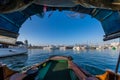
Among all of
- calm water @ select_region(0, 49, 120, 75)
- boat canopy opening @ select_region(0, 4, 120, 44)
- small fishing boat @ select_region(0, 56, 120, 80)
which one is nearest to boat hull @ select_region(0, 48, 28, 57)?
calm water @ select_region(0, 49, 120, 75)

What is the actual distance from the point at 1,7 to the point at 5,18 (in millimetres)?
3193

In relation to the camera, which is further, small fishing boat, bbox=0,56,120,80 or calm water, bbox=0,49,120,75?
calm water, bbox=0,49,120,75

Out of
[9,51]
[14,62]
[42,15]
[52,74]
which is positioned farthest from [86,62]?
[52,74]

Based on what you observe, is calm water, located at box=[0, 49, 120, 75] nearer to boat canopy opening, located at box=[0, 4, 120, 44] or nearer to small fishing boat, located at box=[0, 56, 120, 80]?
small fishing boat, located at box=[0, 56, 120, 80]

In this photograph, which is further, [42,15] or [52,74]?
[42,15]

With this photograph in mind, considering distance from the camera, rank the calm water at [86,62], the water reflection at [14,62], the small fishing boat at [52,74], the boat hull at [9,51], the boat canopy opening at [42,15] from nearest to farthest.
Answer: the small fishing boat at [52,74], the boat canopy opening at [42,15], the calm water at [86,62], the water reflection at [14,62], the boat hull at [9,51]

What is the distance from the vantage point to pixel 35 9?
8578 mm

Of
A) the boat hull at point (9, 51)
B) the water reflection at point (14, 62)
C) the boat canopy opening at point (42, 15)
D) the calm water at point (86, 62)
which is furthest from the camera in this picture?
the boat hull at point (9, 51)

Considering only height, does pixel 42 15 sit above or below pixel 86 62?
above

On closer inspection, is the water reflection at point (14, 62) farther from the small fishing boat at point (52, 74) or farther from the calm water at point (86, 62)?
the small fishing boat at point (52, 74)

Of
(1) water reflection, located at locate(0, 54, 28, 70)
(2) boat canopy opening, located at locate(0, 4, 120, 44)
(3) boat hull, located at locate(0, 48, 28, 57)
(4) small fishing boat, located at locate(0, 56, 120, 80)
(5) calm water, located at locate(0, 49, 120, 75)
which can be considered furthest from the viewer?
(3) boat hull, located at locate(0, 48, 28, 57)

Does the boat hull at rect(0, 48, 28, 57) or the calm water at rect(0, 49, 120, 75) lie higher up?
the boat hull at rect(0, 48, 28, 57)

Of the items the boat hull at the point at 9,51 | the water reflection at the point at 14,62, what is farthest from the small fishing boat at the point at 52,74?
the boat hull at the point at 9,51

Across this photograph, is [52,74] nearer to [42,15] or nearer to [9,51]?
[42,15]
